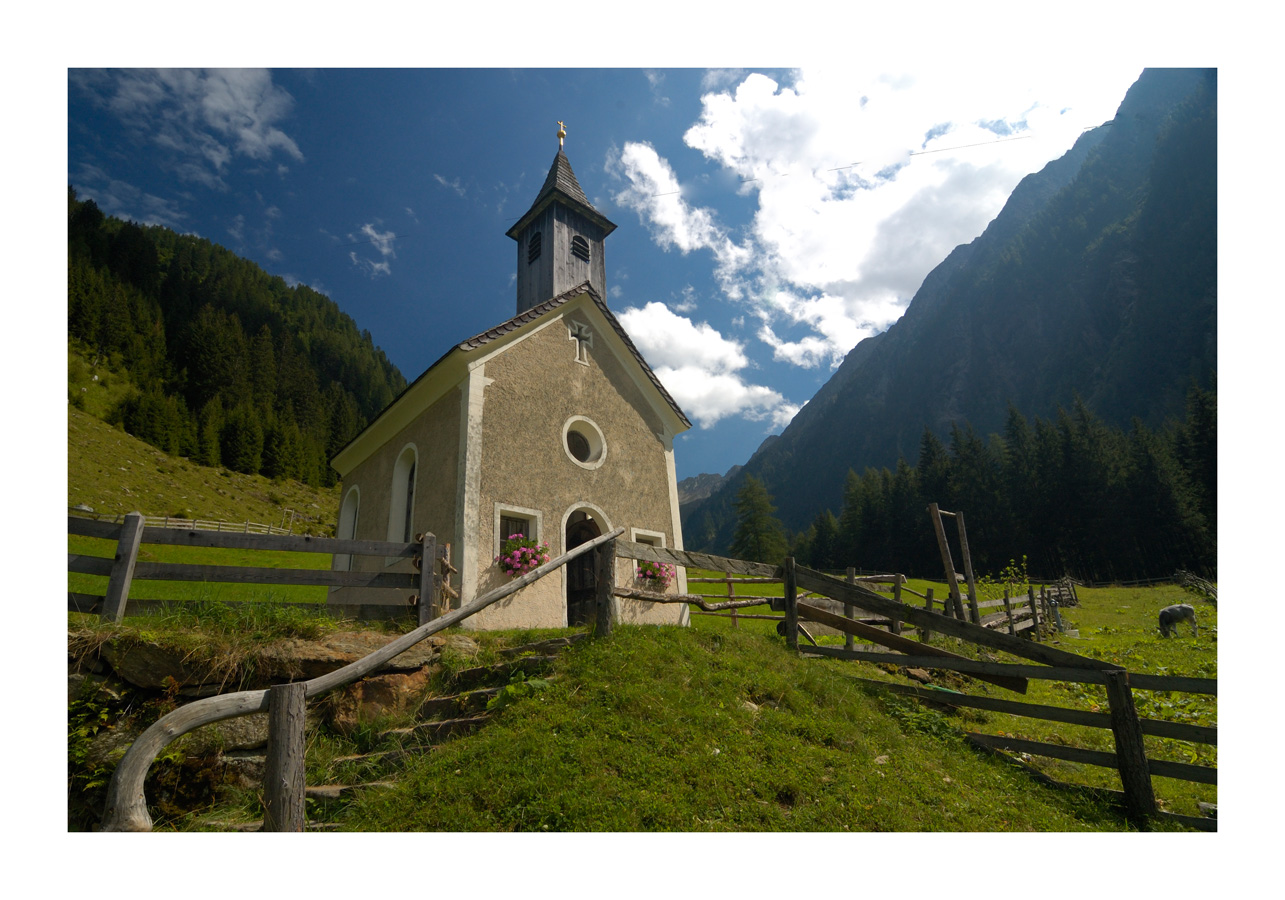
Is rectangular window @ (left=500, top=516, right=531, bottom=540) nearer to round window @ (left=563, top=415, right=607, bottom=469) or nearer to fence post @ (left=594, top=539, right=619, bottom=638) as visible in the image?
round window @ (left=563, top=415, right=607, bottom=469)

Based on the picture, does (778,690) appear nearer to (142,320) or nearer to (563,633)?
(563,633)

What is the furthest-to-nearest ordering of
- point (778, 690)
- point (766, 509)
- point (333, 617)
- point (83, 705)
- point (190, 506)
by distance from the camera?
point (766, 509)
point (190, 506)
point (333, 617)
point (778, 690)
point (83, 705)

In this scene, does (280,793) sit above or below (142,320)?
below

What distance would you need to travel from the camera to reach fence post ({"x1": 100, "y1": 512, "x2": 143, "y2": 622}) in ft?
20.1

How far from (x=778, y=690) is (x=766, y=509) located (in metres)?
55.0

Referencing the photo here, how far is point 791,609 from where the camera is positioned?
295 inches

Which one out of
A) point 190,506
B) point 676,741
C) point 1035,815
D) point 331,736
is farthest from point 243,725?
point 190,506

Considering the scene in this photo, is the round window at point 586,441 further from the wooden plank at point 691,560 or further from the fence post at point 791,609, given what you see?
the fence post at point 791,609

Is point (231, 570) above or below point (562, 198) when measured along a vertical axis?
below

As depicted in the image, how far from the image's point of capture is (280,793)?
11.9 feet

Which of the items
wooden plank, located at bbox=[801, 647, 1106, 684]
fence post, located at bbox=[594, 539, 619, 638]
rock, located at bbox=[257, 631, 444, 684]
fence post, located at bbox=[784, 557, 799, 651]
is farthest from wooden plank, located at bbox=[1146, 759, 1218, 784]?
rock, located at bbox=[257, 631, 444, 684]

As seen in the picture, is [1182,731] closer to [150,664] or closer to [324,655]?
[324,655]

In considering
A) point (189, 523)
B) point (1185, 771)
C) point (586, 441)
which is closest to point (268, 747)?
point (1185, 771)

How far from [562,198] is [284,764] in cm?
1559
